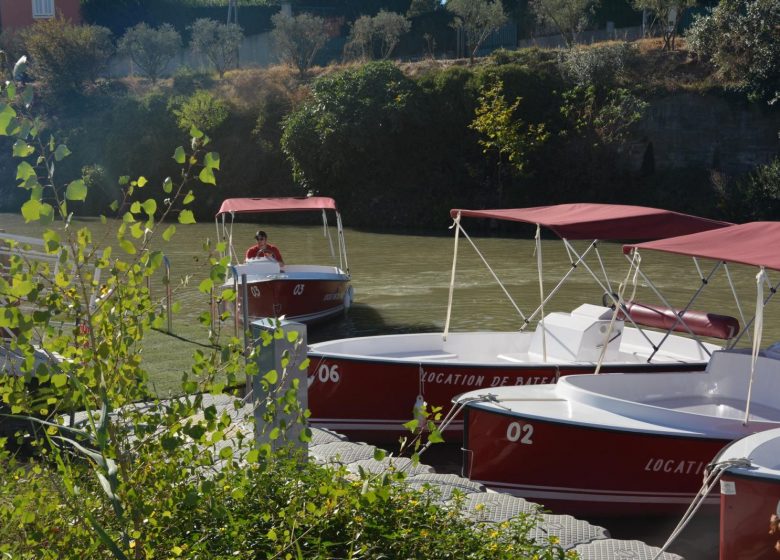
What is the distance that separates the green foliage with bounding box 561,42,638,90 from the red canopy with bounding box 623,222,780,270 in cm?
3155

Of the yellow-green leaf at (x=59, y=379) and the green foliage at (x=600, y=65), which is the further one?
the green foliage at (x=600, y=65)

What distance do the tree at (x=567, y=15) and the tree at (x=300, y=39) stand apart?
12.4 meters

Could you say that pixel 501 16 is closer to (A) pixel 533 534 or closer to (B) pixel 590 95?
(B) pixel 590 95

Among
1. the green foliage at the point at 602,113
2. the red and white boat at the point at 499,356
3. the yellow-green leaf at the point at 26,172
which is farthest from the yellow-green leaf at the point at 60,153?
the green foliage at the point at 602,113

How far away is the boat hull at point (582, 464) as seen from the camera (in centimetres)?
873

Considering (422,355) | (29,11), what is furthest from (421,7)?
(422,355)

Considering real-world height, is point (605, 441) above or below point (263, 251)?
below

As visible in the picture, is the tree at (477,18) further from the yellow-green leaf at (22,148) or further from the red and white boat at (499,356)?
the yellow-green leaf at (22,148)

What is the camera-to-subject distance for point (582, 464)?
350 inches

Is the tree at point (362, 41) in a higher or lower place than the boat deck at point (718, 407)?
higher

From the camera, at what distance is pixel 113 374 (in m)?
3.96

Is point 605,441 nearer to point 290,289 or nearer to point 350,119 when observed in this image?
point 290,289

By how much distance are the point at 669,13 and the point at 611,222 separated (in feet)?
115

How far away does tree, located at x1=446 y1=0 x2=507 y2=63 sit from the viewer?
4872cm
